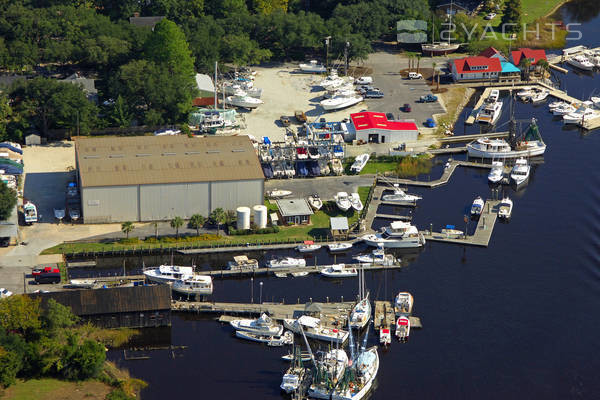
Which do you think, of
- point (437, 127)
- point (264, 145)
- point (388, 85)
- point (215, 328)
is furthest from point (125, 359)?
point (388, 85)

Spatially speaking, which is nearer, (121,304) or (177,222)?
(121,304)

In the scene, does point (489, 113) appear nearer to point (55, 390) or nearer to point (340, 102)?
point (340, 102)

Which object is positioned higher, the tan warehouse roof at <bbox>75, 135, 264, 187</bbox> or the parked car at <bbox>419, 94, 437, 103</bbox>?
the parked car at <bbox>419, 94, 437, 103</bbox>

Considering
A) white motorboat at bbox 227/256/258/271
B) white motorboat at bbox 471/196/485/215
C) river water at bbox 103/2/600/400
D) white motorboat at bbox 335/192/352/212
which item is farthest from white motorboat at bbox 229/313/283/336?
white motorboat at bbox 471/196/485/215

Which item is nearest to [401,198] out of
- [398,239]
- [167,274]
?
[398,239]

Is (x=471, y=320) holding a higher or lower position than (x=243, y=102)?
lower

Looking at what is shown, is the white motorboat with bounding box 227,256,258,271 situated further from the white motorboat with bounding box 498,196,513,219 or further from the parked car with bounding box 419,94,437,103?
the parked car with bounding box 419,94,437,103

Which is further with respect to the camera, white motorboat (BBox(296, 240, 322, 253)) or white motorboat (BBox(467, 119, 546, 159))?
white motorboat (BBox(467, 119, 546, 159))
